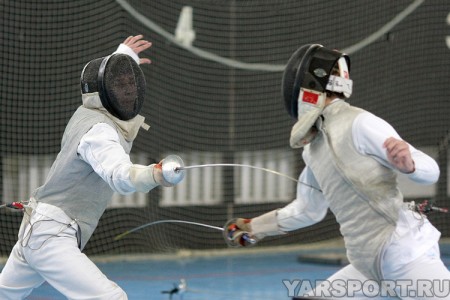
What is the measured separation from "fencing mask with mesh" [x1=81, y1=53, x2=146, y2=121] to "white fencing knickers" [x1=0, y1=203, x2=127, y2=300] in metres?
0.45

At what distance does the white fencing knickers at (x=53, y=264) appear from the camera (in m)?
2.89

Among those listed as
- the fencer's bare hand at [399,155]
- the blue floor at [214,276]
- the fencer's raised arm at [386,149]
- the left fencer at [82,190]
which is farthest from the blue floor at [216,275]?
the fencer's bare hand at [399,155]

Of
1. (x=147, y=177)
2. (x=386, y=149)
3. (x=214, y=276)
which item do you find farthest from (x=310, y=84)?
(x=214, y=276)

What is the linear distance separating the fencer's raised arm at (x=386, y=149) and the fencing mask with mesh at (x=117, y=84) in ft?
3.04

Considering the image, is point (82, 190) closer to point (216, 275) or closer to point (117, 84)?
point (117, 84)

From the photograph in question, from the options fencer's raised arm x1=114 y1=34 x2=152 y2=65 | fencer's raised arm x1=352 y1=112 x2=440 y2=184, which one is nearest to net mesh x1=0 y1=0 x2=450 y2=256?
fencer's raised arm x1=114 y1=34 x2=152 y2=65

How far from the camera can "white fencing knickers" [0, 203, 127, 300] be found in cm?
289

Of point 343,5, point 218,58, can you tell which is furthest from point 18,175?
point 343,5

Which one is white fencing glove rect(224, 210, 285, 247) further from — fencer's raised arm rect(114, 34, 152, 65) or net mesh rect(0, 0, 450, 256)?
net mesh rect(0, 0, 450, 256)

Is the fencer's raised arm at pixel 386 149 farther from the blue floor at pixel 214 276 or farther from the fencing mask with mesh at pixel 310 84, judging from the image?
the blue floor at pixel 214 276

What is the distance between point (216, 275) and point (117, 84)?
345 cm

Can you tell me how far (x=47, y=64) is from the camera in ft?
22.3

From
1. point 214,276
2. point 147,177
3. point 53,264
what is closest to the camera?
point 147,177

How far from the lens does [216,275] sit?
648 centimetres
